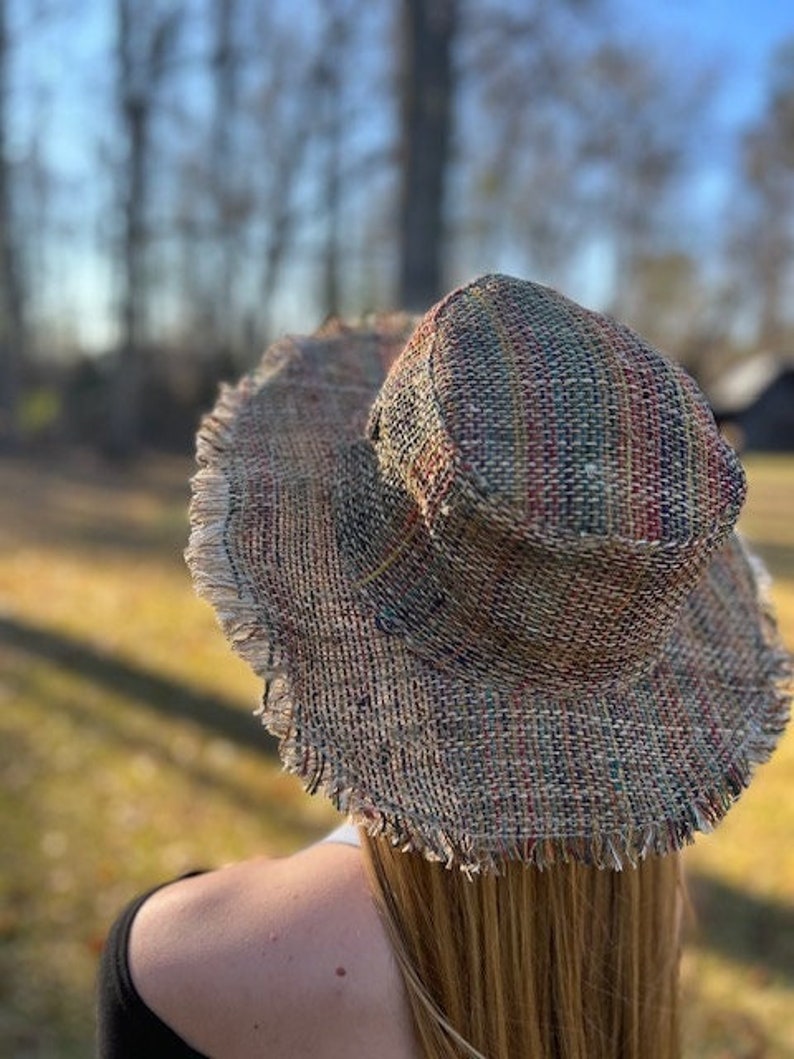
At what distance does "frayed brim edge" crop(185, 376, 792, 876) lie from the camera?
925 millimetres

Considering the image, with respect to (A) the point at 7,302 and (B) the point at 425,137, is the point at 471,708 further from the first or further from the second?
(A) the point at 7,302

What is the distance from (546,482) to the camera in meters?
0.88

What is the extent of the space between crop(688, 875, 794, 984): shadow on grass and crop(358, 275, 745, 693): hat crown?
8.07 feet

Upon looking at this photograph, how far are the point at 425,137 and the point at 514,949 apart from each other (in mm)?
7500

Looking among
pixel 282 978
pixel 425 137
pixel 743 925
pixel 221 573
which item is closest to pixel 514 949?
pixel 282 978

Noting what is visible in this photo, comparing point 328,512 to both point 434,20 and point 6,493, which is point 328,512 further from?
point 6,493

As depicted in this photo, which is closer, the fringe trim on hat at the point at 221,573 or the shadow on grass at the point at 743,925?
the fringe trim on hat at the point at 221,573

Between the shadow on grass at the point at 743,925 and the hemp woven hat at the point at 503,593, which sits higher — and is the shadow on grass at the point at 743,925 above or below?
below

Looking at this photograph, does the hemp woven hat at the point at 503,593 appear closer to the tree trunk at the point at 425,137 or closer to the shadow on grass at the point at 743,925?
the shadow on grass at the point at 743,925

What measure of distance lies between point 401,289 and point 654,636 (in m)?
7.02

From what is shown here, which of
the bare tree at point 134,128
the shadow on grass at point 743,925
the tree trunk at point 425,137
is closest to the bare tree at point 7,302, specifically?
the bare tree at point 134,128

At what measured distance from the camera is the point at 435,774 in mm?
979

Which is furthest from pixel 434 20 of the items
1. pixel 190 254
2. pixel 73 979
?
pixel 190 254

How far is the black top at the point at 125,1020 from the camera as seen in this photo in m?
1.03
